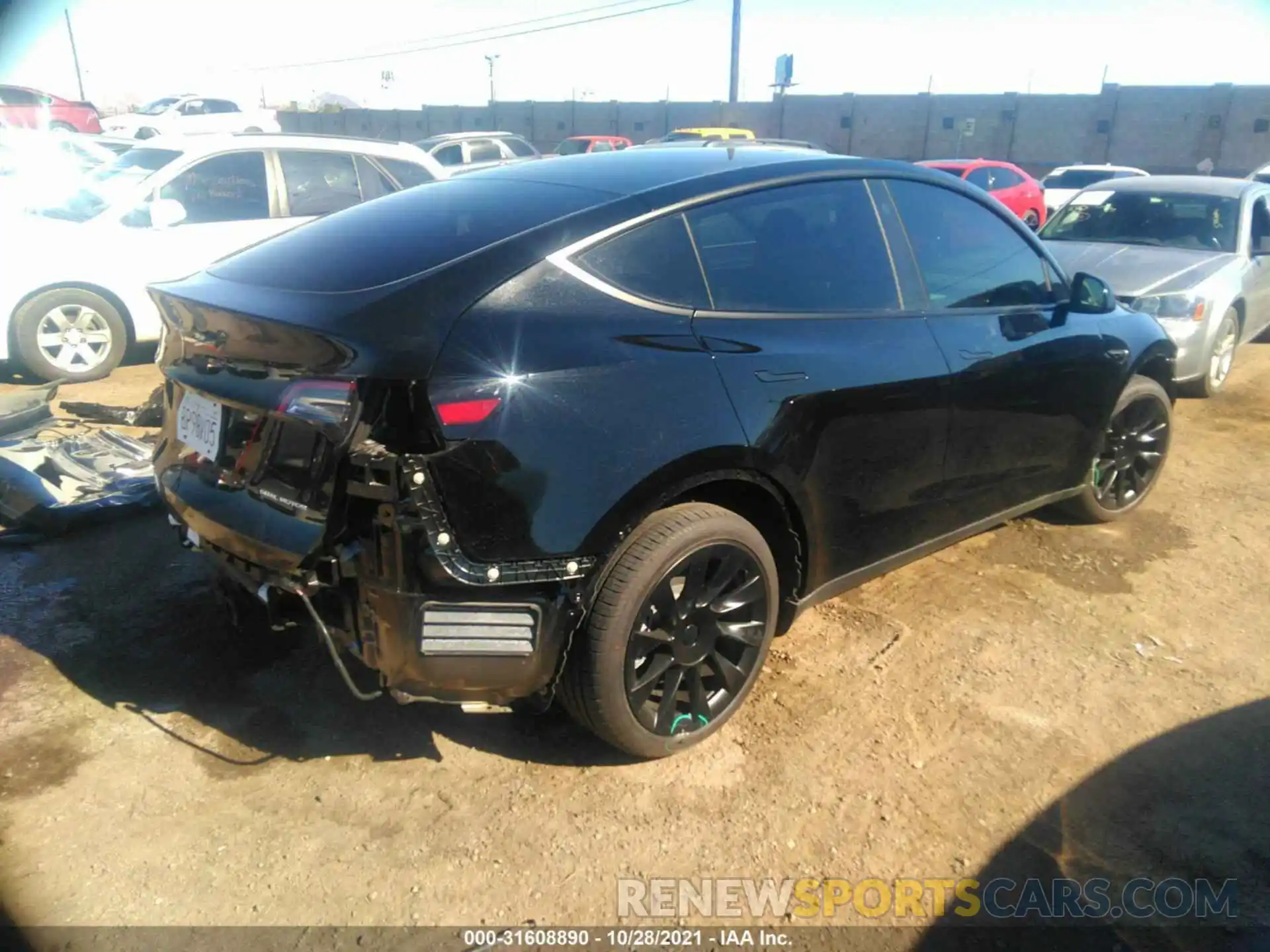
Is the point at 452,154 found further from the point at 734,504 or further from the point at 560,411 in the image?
the point at 560,411

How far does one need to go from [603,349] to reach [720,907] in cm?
147

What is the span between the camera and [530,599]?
7.79 ft

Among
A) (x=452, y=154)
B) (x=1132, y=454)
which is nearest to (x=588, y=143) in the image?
(x=452, y=154)

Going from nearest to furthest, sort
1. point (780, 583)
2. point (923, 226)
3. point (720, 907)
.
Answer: point (720, 907) → point (780, 583) → point (923, 226)

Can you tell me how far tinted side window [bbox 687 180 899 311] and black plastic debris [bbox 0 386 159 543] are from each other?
9.50 ft

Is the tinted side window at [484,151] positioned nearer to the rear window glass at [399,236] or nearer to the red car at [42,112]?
the red car at [42,112]

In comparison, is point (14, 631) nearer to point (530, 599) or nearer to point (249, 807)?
point (249, 807)

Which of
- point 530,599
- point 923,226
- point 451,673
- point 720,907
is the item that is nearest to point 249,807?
point 451,673

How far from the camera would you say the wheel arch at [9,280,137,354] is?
256 inches

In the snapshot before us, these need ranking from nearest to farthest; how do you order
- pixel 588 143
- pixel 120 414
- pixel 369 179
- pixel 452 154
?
1. pixel 120 414
2. pixel 369 179
3. pixel 452 154
4. pixel 588 143

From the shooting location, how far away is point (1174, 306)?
649 cm

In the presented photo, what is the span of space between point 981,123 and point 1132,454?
3679 centimetres

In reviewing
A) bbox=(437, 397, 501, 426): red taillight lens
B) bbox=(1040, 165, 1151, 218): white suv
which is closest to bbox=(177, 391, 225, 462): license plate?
bbox=(437, 397, 501, 426): red taillight lens

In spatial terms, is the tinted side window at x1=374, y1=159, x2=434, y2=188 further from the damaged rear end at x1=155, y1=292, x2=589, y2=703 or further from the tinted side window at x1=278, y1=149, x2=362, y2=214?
the damaged rear end at x1=155, y1=292, x2=589, y2=703
